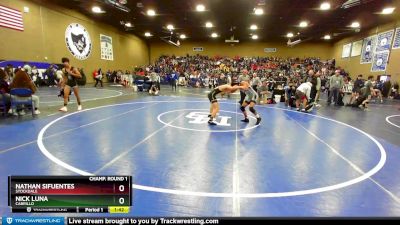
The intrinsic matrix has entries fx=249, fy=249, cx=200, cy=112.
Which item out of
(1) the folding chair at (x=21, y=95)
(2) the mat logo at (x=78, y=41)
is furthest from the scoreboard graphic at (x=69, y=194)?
(2) the mat logo at (x=78, y=41)

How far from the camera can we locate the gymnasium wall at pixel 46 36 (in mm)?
16547

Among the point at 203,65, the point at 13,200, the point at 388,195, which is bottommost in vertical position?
the point at 388,195

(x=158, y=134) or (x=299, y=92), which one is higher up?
(x=299, y=92)

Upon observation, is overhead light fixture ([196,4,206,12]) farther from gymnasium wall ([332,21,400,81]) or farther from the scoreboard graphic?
the scoreboard graphic

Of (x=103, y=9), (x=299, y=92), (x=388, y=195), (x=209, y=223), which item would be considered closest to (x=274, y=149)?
(x=388, y=195)

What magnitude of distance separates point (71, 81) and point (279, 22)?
2050cm

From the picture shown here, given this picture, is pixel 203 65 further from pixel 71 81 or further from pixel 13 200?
pixel 13 200

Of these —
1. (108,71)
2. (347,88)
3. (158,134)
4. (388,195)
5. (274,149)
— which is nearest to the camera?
(388,195)

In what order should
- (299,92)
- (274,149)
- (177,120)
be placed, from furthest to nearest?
(299,92)
(177,120)
(274,149)

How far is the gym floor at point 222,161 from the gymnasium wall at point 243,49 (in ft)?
104

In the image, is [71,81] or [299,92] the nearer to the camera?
[71,81]

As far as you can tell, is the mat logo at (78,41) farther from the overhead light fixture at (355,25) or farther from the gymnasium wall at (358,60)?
the gymnasium wall at (358,60)

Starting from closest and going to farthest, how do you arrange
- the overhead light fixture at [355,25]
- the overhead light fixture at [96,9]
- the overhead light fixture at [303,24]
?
the overhead light fixture at [96,9] → the overhead light fixture at [355,25] → the overhead light fixture at [303,24]

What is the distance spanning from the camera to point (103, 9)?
20.5m
